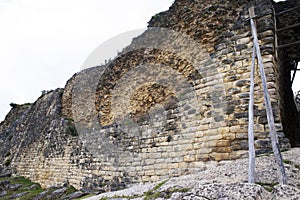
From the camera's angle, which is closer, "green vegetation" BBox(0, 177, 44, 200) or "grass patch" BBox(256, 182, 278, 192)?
"grass patch" BBox(256, 182, 278, 192)

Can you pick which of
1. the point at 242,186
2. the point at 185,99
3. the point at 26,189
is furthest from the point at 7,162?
the point at 242,186

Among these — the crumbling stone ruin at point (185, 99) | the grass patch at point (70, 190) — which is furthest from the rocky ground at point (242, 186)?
the grass patch at point (70, 190)

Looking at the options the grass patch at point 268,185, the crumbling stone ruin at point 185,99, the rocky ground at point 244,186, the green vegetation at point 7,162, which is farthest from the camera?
the green vegetation at point 7,162

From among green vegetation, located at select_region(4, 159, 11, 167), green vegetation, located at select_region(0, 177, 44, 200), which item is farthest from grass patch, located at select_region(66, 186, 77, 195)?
green vegetation, located at select_region(4, 159, 11, 167)

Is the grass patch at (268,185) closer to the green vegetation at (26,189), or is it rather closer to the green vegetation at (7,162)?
the green vegetation at (26,189)

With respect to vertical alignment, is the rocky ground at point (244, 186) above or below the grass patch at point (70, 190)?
above

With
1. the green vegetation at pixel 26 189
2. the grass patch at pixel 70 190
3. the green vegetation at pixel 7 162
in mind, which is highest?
the green vegetation at pixel 7 162

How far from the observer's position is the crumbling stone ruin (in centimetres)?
564

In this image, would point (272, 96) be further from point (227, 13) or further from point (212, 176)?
point (227, 13)

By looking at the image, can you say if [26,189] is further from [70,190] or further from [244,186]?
[244,186]

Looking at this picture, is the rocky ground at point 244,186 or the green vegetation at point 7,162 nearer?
the rocky ground at point 244,186

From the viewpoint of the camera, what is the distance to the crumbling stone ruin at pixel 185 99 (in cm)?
564

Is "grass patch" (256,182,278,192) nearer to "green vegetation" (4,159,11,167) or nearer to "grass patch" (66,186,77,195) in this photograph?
"grass patch" (66,186,77,195)

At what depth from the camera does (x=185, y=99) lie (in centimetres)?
677
